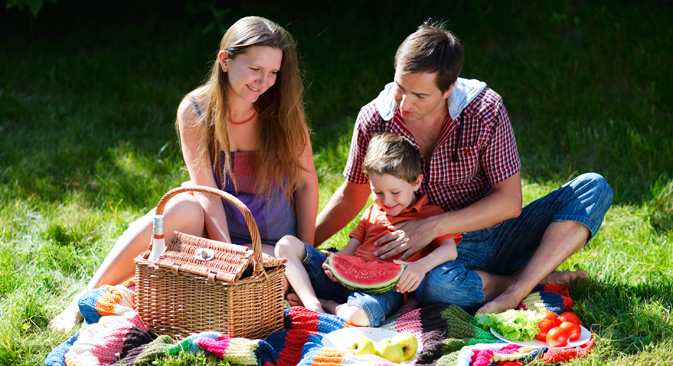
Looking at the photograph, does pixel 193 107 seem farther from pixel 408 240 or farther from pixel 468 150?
pixel 468 150

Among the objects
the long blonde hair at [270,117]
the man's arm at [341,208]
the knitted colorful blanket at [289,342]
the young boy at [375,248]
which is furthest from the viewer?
the man's arm at [341,208]

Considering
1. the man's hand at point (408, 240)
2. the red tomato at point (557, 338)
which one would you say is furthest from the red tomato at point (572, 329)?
the man's hand at point (408, 240)

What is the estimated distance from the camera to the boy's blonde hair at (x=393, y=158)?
3.12m

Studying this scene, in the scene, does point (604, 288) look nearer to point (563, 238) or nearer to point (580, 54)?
point (563, 238)

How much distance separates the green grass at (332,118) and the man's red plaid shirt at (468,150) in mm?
797

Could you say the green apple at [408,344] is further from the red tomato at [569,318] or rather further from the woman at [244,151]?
the woman at [244,151]

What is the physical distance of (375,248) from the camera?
332 centimetres

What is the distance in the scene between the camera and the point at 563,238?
129 inches

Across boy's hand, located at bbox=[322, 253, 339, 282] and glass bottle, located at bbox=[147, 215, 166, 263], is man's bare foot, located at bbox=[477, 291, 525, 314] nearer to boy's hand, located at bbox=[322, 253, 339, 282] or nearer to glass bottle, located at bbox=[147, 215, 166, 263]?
boy's hand, located at bbox=[322, 253, 339, 282]

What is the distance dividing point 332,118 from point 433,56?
9.99ft

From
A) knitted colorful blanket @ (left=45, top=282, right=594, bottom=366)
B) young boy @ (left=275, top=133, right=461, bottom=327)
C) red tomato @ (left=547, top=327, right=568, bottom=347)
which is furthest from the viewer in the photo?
young boy @ (left=275, top=133, right=461, bottom=327)

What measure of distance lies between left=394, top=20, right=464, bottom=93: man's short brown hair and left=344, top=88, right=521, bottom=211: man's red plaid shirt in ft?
0.82

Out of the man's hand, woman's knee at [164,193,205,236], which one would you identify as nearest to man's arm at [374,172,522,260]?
the man's hand

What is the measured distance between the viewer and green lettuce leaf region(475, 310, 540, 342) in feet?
9.36
